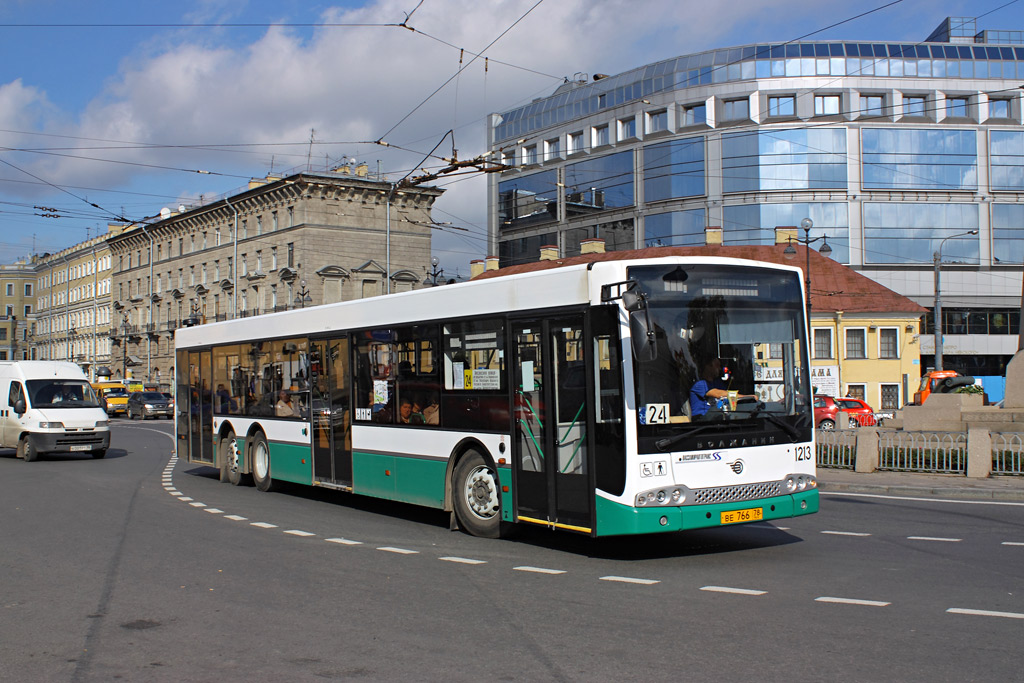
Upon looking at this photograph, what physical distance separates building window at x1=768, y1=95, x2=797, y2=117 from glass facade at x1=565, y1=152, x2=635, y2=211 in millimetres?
10158

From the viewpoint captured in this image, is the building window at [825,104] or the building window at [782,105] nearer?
the building window at [782,105]

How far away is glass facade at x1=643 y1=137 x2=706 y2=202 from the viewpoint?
67.9 m

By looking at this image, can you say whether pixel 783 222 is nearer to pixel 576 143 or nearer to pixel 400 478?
pixel 576 143

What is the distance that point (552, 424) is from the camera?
32.5ft

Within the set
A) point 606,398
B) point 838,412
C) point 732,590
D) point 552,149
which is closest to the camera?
point 732,590

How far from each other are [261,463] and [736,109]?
56973mm

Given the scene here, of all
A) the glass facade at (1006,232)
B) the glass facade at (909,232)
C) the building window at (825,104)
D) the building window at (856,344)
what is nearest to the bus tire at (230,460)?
the building window at (856,344)

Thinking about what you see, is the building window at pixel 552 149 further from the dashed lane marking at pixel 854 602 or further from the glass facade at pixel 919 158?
the dashed lane marking at pixel 854 602

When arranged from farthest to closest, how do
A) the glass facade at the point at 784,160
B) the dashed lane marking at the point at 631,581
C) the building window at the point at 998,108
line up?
1. the building window at the point at 998,108
2. the glass facade at the point at 784,160
3. the dashed lane marking at the point at 631,581

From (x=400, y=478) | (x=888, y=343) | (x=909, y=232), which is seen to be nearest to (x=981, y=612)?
(x=400, y=478)

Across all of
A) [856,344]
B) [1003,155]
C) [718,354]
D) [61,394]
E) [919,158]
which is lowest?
[61,394]

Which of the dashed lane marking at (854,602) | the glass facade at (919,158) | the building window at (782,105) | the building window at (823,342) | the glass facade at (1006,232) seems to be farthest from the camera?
the glass facade at (1006,232)

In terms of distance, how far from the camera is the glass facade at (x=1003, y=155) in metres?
68.8

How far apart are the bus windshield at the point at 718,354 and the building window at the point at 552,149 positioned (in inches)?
2700
